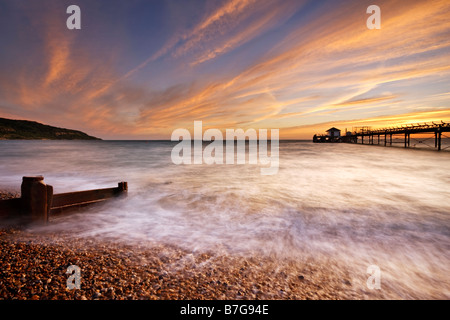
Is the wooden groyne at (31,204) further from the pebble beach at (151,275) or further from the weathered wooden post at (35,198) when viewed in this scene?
the pebble beach at (151,275)

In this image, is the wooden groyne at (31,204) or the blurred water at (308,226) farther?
the wooden groyne at (31,204)

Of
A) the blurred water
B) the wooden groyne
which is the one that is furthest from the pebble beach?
the blurred water

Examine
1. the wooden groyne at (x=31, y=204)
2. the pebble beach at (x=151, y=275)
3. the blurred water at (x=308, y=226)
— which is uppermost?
the wooden groyne at (x=31, y=204)

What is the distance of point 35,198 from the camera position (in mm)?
4578

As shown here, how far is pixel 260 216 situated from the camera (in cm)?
699

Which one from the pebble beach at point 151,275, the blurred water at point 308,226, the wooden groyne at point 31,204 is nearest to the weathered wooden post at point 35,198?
the wooden groyne at point 31,204

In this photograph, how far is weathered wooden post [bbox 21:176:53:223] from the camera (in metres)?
4.48

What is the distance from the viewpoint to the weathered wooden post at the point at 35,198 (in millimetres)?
4480

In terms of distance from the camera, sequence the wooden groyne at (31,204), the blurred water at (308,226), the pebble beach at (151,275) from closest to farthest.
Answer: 1. the pebble beach at (151,275)
2. the blurred water at (308,226)
3. the wooden groyne at (31,204)

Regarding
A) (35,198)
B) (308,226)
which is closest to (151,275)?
(35,198)

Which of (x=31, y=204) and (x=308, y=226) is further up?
(x=31, y=204)

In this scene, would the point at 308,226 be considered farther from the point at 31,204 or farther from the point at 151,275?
the point at 31,204

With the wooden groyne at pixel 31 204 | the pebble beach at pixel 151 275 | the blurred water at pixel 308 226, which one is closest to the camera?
the pebble beach at pixel 151 275
